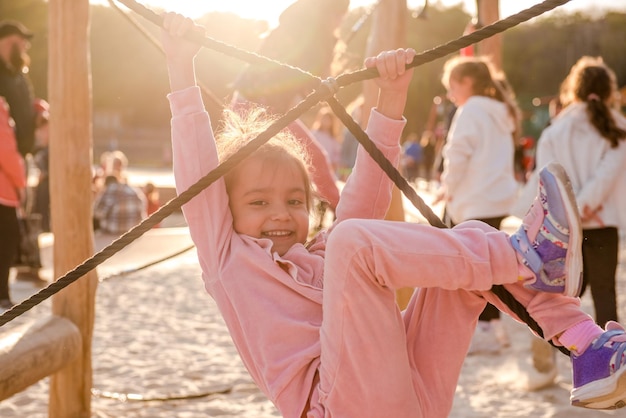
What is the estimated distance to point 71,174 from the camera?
3320mm

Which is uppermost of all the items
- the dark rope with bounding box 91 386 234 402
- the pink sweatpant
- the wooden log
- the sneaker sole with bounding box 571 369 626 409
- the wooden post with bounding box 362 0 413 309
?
the wooden post with bounding box 362 0 413 309

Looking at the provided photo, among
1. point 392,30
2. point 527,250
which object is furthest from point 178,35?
point 392,30

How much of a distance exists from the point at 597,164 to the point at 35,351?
8.24 ft

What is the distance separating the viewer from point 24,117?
572cm

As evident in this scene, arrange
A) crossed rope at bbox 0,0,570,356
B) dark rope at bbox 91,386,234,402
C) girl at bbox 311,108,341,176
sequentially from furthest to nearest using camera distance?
girl at bbox 311,108,341,176 < dark rope at bbox 91,386,234,402 < crossed rope at bbox 0,0,570,356

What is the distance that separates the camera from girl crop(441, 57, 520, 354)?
470 cm

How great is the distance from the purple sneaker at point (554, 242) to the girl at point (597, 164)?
2227 millimetres

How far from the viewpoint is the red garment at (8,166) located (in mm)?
5336

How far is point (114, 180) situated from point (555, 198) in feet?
25.4

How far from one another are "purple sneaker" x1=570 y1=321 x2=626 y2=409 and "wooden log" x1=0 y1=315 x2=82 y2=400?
5.71 ft

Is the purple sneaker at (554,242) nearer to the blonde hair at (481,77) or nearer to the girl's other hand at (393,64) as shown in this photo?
the girl's other hand at (393,64)

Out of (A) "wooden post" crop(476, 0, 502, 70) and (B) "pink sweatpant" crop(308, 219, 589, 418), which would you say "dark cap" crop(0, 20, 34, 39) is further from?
(B) "pink sweatpant" crop(308, 219, 589, 418)

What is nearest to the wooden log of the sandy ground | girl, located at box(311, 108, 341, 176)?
the sandy ground

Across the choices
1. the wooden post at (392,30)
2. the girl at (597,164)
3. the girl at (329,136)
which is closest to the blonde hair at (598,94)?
the girl at (597,164)
